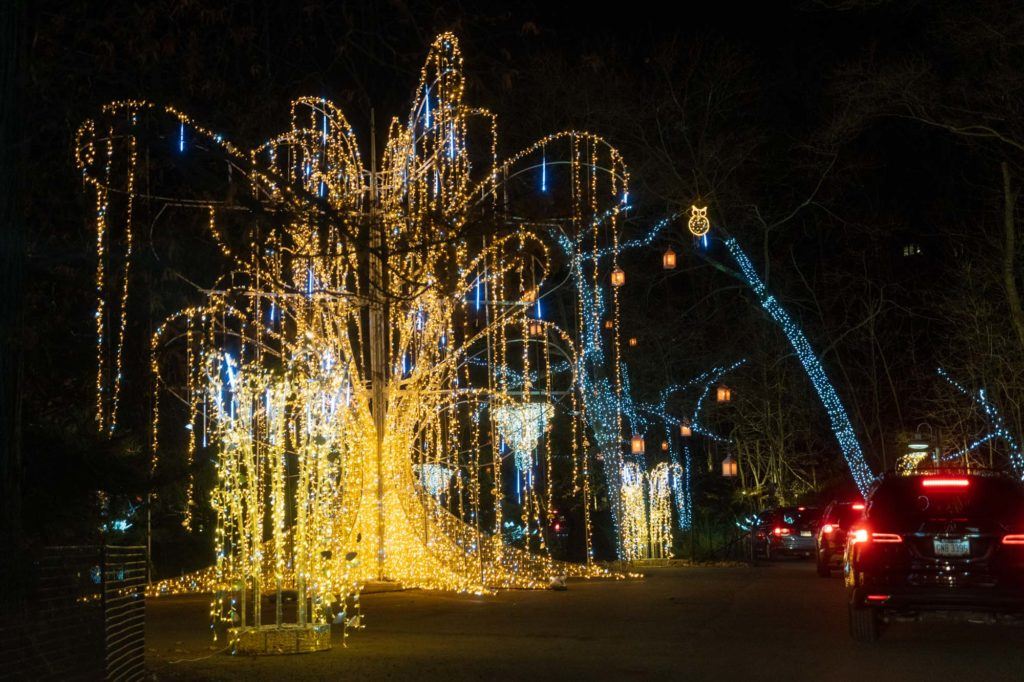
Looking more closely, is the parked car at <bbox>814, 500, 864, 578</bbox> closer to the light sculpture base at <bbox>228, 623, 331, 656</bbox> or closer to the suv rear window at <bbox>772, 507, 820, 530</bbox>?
the suv rear window at <bbox>772, 507, 820, 530</bbox>

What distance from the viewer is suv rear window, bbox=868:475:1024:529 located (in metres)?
13.4

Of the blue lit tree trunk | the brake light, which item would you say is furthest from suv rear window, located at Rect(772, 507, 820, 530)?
the brake light

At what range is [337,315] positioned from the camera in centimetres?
1866

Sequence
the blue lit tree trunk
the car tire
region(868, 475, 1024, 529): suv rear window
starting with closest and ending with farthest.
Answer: region(868, 475, 1024, 529): suv rear window
the car tire
the blue lit tree trunk

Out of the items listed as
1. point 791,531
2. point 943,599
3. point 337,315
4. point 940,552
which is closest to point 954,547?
point 940,552

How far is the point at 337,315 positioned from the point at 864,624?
330 inches

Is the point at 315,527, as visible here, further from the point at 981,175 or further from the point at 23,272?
the point at 981,175

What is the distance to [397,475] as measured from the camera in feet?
63.0

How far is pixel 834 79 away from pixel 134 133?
21.8 metres

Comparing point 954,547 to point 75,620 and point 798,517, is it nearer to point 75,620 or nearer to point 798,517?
point 75,620

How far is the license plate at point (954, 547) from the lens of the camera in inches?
521

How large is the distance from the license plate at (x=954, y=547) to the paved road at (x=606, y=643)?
96cm

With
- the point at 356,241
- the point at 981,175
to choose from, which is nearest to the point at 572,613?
the point at 356,241

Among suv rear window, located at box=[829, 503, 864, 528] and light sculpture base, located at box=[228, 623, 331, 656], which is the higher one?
suv rear window, located at box=[829, 503, 864, 528]
